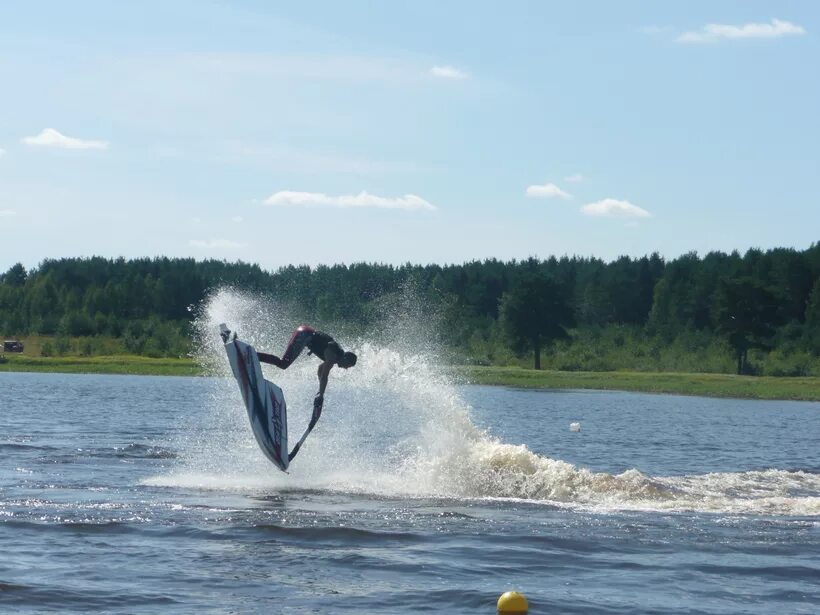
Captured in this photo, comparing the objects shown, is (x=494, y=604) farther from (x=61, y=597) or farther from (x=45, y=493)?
(x=45, y=493)

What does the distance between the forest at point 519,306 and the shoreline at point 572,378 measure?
5002 mm

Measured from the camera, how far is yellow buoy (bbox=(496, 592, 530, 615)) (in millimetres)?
11844

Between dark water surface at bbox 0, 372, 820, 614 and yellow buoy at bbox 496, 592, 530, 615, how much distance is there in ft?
2.01

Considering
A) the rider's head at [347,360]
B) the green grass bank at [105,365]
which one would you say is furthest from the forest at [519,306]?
the rider's head at [347,360]

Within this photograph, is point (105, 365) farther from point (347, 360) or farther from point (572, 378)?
point (347, 360)

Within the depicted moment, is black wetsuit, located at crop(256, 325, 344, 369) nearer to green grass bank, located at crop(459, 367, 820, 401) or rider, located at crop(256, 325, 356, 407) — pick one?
rider, located at crop(256, 325, 356, 407)

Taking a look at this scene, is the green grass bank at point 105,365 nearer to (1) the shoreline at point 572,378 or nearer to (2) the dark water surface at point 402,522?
(1) the shoreline at point 572,378

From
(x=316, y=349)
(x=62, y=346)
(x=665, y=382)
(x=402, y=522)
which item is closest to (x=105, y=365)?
(x=62, y=346)

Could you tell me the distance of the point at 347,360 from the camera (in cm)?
2064

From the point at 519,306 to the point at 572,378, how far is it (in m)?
14.0

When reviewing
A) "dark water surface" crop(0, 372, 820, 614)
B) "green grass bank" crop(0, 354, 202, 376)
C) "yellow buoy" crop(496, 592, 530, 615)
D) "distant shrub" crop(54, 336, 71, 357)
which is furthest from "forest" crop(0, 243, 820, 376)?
"yellow buoy" crop(496, 592, 530, 615)

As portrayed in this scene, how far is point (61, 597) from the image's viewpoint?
12.6m

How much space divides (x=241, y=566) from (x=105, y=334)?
3641 inches

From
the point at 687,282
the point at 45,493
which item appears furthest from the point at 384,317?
the point at 45,493
